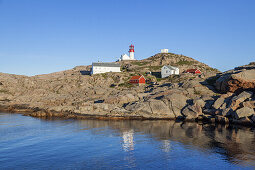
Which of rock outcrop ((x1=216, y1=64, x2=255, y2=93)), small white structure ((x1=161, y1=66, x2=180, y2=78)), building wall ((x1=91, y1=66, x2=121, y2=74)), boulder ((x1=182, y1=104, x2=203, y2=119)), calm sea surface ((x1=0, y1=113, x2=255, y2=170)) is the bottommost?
calm sea surface ((x1=0, y1=113, x2=255, y2=170))

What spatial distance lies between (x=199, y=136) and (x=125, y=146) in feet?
48.6

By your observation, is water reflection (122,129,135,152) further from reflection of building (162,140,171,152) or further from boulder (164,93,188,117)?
boulder (164,93,188,117)

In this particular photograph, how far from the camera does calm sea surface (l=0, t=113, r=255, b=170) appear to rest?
25.7 m

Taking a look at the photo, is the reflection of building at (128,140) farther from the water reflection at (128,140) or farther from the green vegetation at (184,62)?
the green vegetation at (184,62)

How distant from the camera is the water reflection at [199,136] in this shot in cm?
2977

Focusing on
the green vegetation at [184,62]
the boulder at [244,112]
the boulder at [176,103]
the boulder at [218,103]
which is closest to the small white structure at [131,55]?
the green vegetation at [184,62]

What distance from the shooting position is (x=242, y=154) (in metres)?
28.6

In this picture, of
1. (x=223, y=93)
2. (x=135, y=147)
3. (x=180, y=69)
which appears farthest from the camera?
(x=180, y=69)

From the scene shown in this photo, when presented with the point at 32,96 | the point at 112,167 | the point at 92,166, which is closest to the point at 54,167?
the point at 92,166

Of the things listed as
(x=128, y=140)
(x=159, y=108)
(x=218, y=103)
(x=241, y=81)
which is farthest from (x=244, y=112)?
(x=128, y=140)

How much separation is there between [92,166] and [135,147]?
8.95 metres

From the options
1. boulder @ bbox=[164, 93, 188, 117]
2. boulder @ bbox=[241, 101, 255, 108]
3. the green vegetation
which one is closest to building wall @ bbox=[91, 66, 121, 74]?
the green vegetation

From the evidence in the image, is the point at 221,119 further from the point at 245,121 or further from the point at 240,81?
the point at 240,81

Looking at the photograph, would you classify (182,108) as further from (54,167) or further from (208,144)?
(54,167)
